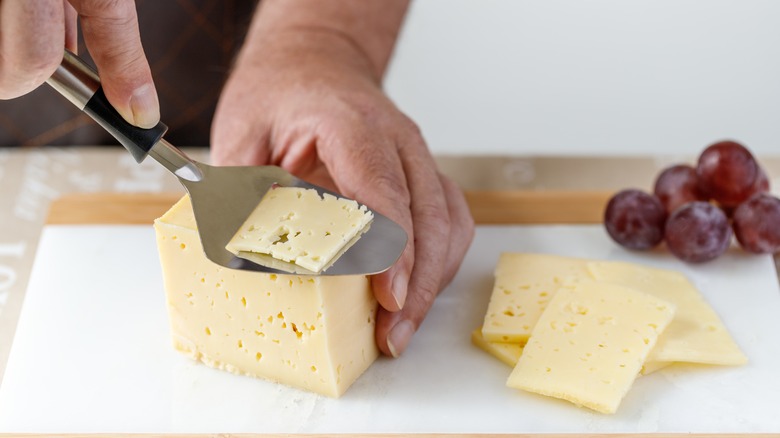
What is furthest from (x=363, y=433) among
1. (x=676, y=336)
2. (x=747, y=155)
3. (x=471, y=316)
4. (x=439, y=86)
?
(x=439, y=86)

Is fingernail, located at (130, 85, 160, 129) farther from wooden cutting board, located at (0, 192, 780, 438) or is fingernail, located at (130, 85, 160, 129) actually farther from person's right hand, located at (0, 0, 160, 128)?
wooden cutting board, located at (0, 192, 780, 438)

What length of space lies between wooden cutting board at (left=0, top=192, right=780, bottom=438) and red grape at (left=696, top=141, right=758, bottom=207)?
0.24m

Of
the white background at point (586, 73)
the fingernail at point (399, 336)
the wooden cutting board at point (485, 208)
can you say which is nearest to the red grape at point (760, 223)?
the wooden cutting board at point (485, 208)

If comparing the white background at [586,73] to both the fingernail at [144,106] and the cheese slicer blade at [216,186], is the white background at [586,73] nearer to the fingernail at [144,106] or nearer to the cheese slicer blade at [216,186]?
the cheese slicer blade at [216,186]

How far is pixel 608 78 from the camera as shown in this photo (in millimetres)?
3277

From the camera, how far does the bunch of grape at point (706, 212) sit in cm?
178

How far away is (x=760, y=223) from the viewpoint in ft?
5.91

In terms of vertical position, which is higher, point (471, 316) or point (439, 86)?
point (471, 316)

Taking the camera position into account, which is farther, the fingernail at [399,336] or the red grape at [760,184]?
the red grape at [760,184]

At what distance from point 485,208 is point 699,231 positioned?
0.44m

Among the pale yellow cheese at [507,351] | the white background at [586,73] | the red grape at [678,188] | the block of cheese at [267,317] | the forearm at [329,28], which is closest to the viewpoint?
the block of cheese at [267,317]

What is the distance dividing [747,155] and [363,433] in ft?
3.05

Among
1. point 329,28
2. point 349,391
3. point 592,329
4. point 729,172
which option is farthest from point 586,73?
point 349,391

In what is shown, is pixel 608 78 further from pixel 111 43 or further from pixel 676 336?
pixel 111 43
